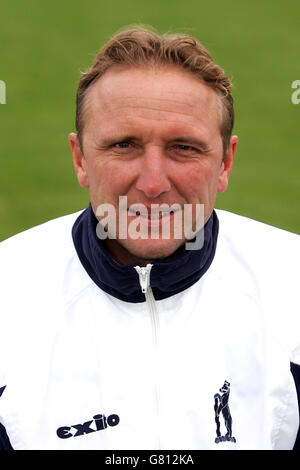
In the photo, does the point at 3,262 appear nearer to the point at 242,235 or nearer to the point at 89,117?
the point at 89,117

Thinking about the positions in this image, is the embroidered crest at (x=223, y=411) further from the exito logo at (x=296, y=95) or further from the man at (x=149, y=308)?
the exito logo at (x=296, y=95)

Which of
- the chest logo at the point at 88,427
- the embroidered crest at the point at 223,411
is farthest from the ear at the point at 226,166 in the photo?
the chest logo at the point at 88,427

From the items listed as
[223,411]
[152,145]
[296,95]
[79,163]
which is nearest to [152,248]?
[152,145]

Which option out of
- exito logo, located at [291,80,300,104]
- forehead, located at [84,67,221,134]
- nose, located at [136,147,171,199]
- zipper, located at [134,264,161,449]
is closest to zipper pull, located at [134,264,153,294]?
zipper, located at [134,264,161,449]

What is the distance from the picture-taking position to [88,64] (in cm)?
752

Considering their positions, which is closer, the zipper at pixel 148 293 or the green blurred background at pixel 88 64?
the zipper at pixel 148 293

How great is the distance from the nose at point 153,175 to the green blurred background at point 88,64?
351 cm

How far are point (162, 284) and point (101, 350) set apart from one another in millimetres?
312

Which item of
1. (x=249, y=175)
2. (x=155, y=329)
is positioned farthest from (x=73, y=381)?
(x=249, y=175)

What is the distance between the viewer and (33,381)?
2.83 meters

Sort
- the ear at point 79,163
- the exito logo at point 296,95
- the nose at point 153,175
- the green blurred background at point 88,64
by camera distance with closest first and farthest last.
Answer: the nose at point 153,175 → the ear at point 79,163 → the green blurred background at point 88,64 → the exito logo at point 296,95

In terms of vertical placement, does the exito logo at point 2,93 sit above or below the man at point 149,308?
above

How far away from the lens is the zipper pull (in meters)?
2.81

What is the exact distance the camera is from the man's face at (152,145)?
8.97 ft
